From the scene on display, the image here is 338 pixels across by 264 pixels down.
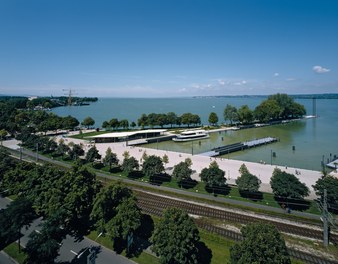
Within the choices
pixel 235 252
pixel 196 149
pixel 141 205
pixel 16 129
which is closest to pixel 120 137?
pixel 196 149

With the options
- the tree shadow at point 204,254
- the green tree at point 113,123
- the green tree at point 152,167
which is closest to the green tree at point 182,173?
the green tree at point 152,167

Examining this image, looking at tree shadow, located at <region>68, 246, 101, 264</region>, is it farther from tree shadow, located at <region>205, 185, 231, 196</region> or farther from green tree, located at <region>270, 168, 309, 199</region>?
green tree, located at <region>270, 168, 309, 199</region>

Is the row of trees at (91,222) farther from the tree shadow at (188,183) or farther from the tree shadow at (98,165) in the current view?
the tree shadow at (98,165)

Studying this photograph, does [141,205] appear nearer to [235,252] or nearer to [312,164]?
[235,252]

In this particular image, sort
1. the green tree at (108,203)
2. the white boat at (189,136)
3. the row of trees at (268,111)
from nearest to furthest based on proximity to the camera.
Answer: the green tree at (108,203) < the white boat at (189,136) < the row of trees at (268,111)

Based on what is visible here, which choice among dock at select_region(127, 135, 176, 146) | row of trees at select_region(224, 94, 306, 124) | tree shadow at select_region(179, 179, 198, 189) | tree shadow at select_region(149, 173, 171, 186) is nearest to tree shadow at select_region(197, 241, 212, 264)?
tree shadow at select_region(179, 179, 198, 189)

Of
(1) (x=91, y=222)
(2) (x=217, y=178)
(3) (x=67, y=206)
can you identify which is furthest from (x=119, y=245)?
(2) (x=217, y=178)

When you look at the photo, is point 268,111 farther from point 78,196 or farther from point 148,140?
point 78,196
